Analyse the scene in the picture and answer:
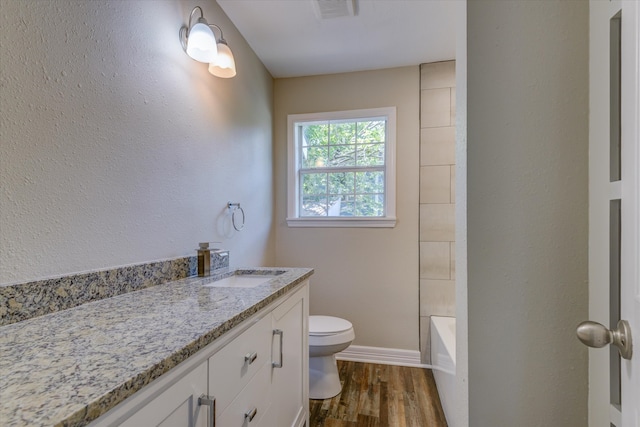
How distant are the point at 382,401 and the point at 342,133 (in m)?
2.11

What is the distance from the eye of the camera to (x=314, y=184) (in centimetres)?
281

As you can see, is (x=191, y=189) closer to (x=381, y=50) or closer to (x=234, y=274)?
(x=234, y=274)

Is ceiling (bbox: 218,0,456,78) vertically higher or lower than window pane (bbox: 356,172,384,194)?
higher

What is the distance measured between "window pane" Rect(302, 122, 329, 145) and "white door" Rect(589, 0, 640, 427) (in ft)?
7.23

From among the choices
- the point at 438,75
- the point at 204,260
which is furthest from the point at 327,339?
the point at 438,75

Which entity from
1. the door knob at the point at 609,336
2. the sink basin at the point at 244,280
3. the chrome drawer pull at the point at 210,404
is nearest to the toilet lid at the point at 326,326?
the sink basin at the point at 244,280

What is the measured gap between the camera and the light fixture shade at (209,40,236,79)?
1.60 meters

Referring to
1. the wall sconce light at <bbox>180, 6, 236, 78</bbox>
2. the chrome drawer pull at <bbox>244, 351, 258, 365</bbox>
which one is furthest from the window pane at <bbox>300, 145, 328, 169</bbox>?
the chrome drawer pull at <bbox>244, 351, 258, 365</bbox>

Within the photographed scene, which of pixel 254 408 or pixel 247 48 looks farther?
pixel 247 48

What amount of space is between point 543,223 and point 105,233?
139cm

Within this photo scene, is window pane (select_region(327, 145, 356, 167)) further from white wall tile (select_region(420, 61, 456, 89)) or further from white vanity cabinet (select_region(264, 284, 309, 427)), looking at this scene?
white vanity cabinet (select_region(264, 284, 309, 427))

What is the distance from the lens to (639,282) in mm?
468

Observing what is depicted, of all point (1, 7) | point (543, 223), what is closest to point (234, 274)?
point (1, 7)

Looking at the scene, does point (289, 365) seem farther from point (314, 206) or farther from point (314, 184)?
point (314, 184)
